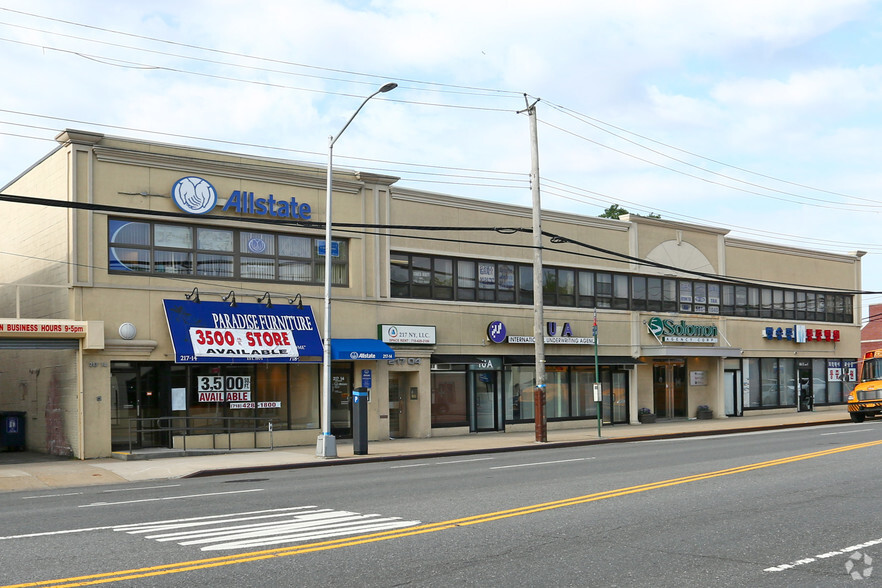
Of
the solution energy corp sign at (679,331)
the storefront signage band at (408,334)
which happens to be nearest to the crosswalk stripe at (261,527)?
the storefront signage band at (408,334)

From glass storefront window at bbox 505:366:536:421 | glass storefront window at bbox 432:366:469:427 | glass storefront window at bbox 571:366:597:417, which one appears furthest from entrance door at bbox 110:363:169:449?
glass storefront window at bbox 571:366:597:417

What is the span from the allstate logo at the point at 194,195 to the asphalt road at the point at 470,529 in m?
9.32

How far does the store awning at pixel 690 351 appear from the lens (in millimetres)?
35719

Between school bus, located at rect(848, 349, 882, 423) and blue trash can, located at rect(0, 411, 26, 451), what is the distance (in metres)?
30.0

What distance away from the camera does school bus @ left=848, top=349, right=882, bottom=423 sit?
33.8 m

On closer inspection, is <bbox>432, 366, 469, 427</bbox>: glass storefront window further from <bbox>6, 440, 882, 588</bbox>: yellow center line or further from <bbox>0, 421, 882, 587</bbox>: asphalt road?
<bbox>6, 440, 882, 588</bbox>: yellow center line

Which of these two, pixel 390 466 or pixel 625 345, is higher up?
pixel 625 345

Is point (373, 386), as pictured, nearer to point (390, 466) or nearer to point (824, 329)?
point (390, 466)

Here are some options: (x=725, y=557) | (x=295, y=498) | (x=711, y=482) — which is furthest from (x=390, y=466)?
(x=725, y=557)

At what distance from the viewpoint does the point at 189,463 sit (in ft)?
68.5

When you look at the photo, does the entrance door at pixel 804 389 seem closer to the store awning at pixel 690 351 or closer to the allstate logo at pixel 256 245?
the store awning at pixel 690 351

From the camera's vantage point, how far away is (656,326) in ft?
119

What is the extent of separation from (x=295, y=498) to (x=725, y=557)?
7147 millimetres

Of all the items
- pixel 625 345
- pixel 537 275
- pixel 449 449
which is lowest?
pixel 449 449
